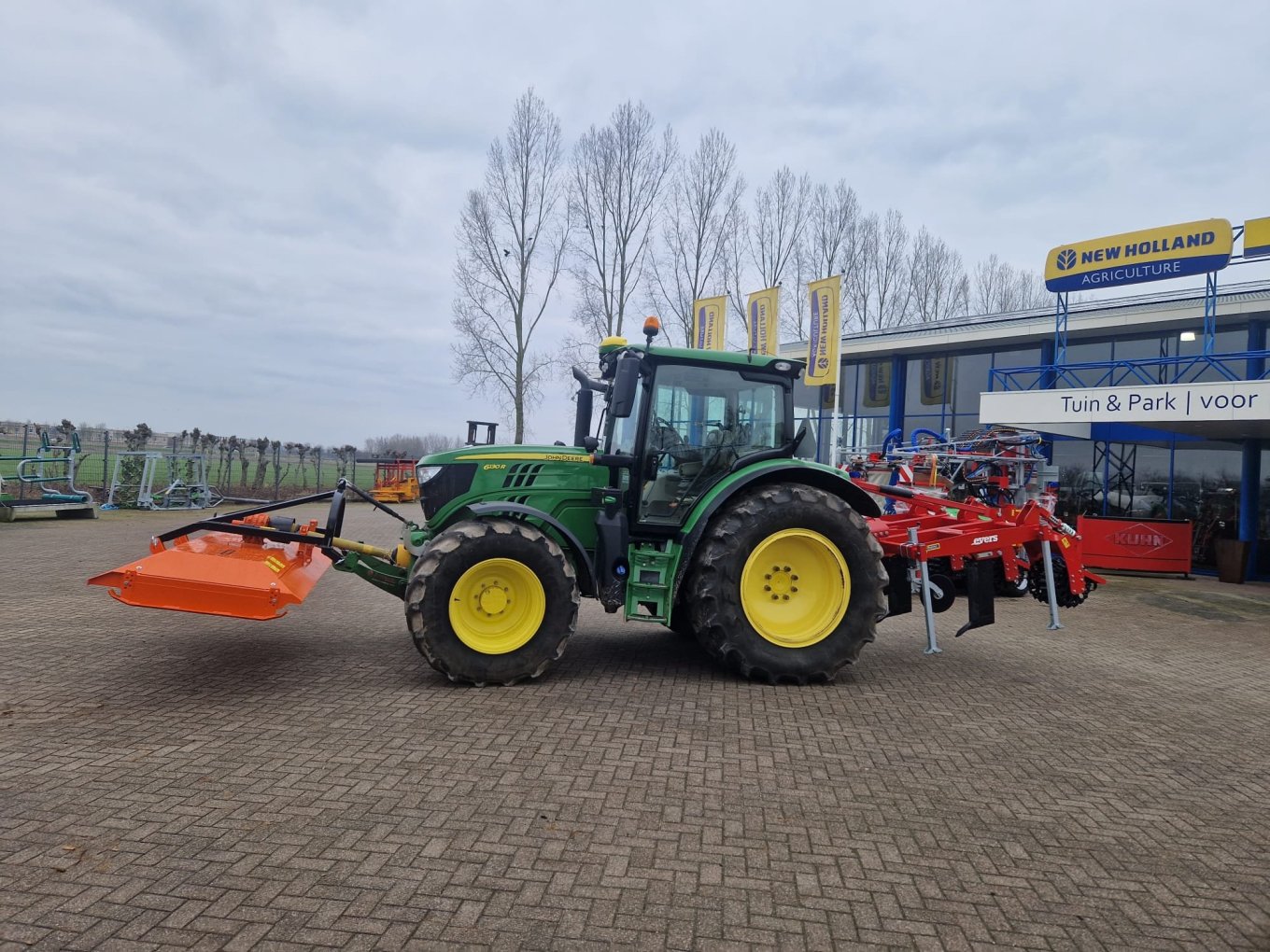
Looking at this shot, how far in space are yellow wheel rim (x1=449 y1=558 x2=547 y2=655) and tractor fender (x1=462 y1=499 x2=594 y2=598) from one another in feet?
1.26

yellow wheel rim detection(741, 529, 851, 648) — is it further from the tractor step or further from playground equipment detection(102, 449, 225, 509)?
playground equipment detection(102, 449, 225, 509)

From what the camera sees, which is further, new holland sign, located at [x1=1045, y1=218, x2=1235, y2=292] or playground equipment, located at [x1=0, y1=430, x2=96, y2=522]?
playground equipment, located at [x1=0, y1=430, x2=96, y2=522]

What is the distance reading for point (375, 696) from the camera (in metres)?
5.20

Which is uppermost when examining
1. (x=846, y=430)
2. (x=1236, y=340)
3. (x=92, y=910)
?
(x=1236, y=340)

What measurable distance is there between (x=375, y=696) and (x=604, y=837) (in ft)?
7.84

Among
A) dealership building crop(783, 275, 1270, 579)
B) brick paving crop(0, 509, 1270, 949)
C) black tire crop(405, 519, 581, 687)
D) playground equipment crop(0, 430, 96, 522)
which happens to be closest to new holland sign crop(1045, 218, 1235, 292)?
dealership building crop(783, 275, 1270, 579)

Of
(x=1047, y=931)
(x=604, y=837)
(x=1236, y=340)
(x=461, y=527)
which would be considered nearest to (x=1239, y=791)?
(x=1047, y=931)

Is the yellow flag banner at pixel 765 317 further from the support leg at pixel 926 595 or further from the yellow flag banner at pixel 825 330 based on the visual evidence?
the support leg at pixel 926 595

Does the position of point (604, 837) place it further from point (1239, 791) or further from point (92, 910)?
point (1239, 791)

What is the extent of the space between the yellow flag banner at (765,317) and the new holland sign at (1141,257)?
18.7 ft

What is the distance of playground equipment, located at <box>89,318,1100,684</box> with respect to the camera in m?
5.42

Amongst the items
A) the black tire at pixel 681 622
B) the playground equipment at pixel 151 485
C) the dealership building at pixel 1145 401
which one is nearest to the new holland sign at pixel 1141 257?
the dealership building at pixel 1145 401

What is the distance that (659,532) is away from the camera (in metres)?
5.99

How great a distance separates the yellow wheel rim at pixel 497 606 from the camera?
538cm
